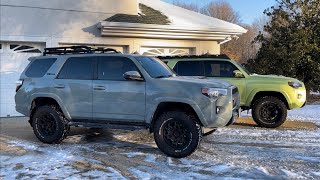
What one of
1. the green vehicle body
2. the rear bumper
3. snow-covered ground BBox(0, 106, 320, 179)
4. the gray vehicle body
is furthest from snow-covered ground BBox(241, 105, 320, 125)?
the rear bumper

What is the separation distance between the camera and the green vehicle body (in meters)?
10.6

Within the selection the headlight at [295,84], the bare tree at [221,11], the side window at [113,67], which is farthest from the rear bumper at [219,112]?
the bare tree at [221,11]

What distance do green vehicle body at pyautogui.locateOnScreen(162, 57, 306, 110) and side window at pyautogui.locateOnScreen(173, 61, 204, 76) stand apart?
29.1 inches

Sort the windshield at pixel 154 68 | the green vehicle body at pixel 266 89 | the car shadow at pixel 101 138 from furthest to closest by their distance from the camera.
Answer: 1. the green vehicle body at pixel 266 89
2. the car shadow at pixel 101 138
3. the windshield at pixel 154 68

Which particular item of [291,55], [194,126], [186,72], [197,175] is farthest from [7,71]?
[291,55]

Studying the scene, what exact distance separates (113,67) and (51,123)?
181cm

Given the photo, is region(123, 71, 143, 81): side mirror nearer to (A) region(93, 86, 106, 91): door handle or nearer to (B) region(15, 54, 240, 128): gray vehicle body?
(B) region(15, 54, 240, 128): gray vehicle body

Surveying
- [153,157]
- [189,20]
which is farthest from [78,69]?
[189,20]

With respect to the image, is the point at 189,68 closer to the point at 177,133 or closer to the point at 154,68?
the point at 154,68

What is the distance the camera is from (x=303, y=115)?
1369 cm

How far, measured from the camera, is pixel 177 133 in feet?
24.5

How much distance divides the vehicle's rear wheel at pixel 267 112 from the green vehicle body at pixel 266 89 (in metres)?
0.15

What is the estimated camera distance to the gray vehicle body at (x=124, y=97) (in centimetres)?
730

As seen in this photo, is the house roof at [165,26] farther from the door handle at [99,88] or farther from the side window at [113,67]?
the door handle at [99,88]
